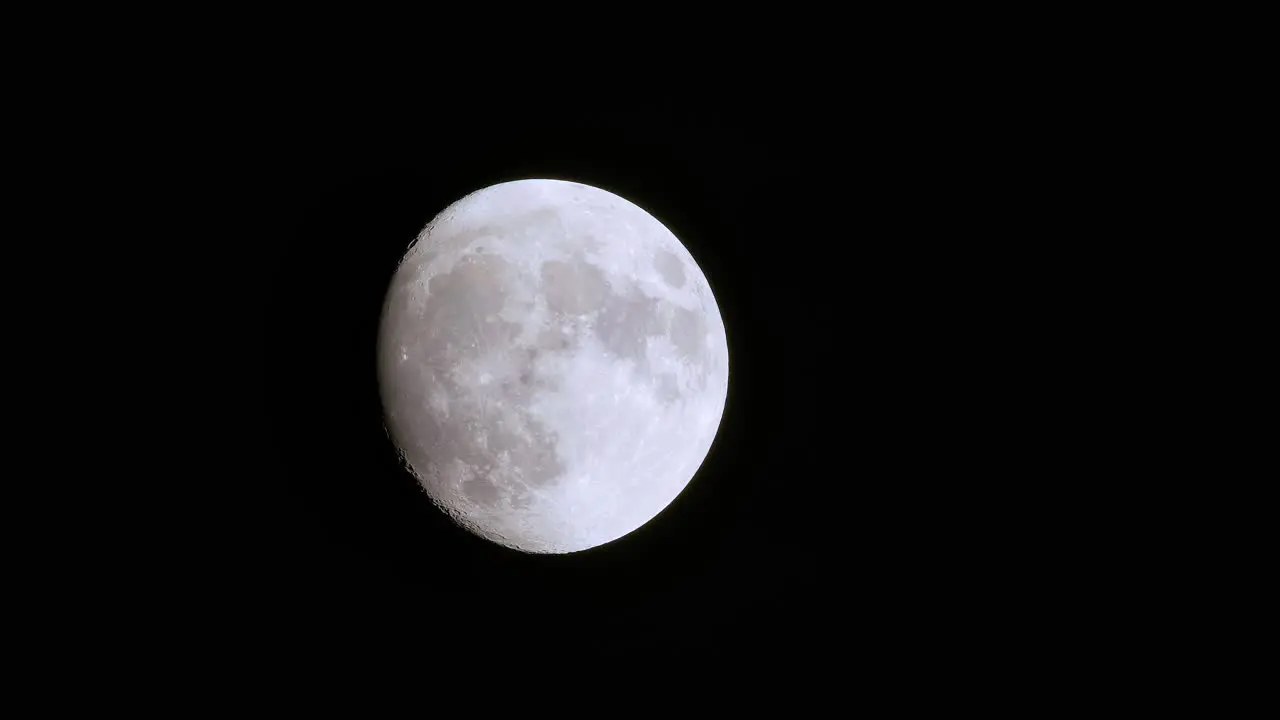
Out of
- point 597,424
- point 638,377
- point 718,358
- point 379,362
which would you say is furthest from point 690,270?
point 379,362

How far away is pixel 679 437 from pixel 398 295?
1.15m

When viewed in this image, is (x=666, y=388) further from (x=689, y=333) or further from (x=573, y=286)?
(x=573, y=286)

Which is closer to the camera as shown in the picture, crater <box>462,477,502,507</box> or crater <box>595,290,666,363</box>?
crater <box>595,290,666,363</box>

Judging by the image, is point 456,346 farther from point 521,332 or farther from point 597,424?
point 597,424

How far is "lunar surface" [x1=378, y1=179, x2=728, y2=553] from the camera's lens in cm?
243

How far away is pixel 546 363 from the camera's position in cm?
241

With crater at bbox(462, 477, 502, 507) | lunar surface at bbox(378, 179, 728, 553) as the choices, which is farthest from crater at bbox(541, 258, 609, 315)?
crater at bbox(462, 477, 502, 507)

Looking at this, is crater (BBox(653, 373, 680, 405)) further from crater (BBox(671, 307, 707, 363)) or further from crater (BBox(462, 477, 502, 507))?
crater (BBox(462, 477, 502, 507))

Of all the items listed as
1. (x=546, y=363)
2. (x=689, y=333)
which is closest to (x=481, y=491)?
(x=546, y=363)

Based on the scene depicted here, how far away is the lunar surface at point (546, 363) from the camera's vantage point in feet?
7.98

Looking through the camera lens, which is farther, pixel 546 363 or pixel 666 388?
pixel 666 388

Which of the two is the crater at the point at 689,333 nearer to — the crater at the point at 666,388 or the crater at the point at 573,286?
the crater at the point at 666,388

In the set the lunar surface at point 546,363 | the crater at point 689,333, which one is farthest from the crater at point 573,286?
the crater at point 689,333

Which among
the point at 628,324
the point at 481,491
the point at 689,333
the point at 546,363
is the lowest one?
the point at 481,491
